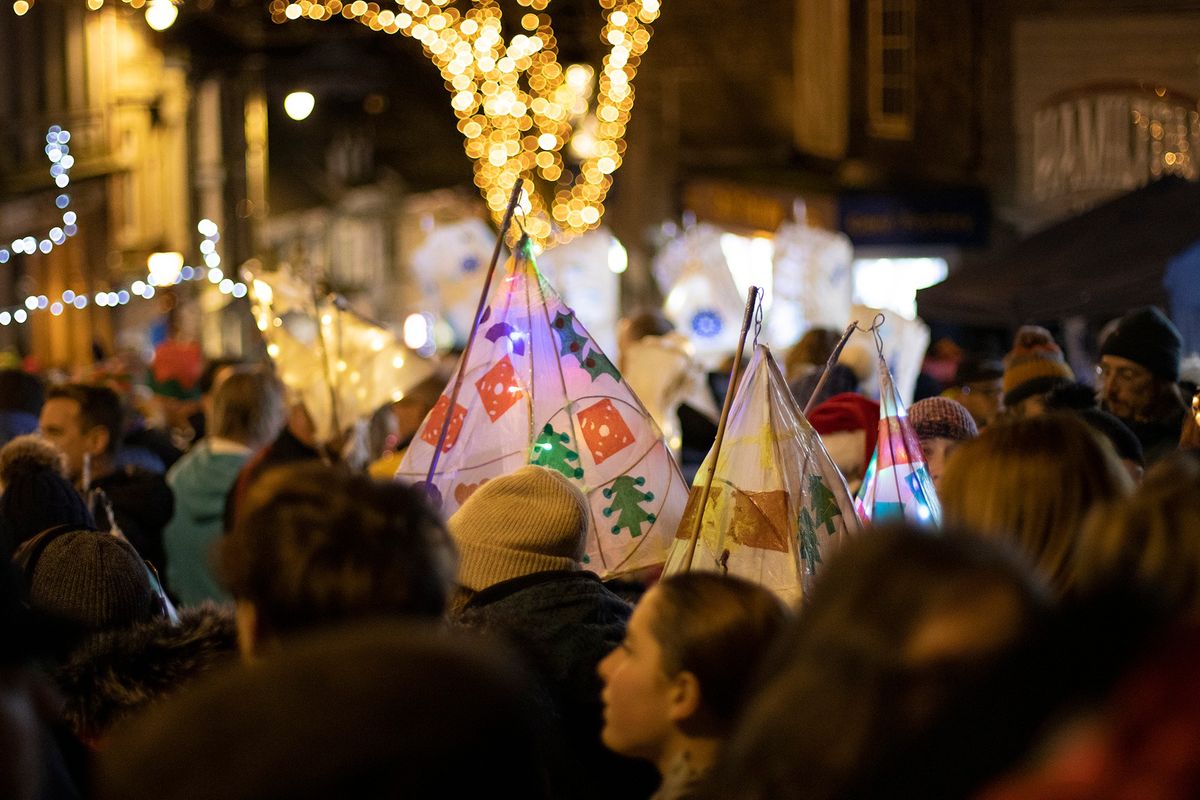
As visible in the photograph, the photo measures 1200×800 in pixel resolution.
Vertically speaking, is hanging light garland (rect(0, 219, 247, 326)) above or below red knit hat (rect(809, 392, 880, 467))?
below

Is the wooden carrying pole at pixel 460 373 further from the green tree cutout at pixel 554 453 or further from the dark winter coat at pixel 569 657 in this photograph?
the dark winter coat at pixel 569 657

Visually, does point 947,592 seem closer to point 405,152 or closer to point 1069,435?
point 1069,435

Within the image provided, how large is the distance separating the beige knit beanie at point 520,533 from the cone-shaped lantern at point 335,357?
4.46m

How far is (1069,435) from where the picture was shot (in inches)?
120

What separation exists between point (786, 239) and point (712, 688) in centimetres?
1190

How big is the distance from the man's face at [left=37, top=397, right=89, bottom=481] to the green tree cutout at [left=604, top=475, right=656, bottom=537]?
97.4 inches

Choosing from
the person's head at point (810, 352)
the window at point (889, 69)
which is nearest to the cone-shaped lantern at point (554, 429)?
the person's head at point (810, 352)

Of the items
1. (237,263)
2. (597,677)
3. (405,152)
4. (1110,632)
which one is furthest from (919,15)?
(405,152)

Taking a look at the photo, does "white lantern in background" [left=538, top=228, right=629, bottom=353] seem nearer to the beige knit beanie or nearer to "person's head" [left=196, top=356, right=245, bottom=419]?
"person's head" [left=196, top=356, right=245, bottom=419]

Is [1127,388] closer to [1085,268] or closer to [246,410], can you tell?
[246,410]

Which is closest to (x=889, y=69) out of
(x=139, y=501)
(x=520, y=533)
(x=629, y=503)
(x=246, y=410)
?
(x=246, y=410)

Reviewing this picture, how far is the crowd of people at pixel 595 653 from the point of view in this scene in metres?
1.70

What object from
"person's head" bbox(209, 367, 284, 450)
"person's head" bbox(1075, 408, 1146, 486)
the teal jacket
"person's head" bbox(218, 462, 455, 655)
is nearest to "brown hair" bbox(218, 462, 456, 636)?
"person's head" bbox(218, 462, 455, 655)

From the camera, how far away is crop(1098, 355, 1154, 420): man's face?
6.76 meters
